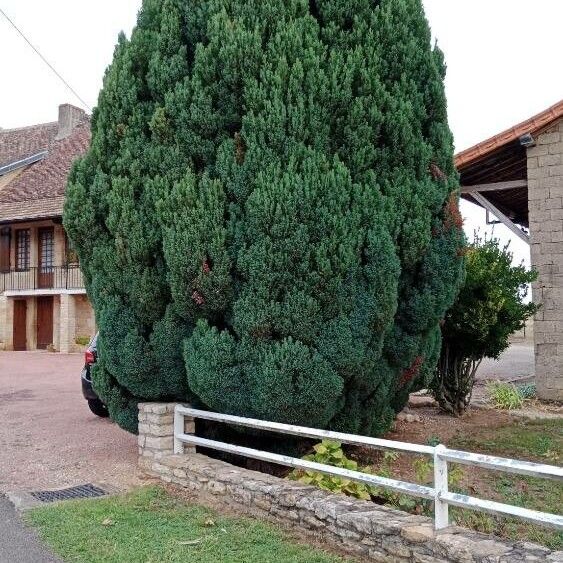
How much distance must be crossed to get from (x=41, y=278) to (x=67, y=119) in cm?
854

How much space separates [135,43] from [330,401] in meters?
3.92

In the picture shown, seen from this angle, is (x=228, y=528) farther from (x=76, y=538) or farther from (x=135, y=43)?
(x=135, y=43)

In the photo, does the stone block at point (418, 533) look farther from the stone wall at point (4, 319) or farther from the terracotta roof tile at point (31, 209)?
the stone wall at point (4, 319)

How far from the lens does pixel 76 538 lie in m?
4.57

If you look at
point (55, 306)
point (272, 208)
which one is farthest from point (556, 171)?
point (55, 306)

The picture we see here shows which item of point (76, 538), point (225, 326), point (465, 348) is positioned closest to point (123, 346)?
point (225, 326)

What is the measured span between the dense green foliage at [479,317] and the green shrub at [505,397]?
888 millimetres

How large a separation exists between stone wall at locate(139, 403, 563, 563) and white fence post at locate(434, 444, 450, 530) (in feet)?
0.20

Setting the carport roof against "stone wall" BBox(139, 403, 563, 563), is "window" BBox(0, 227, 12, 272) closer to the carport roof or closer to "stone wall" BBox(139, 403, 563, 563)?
the carport roof

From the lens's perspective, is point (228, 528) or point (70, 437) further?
point (70, 437)

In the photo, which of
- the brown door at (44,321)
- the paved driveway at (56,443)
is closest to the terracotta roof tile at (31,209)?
the brown door at (44,321)

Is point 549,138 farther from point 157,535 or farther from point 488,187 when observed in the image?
point 157,535

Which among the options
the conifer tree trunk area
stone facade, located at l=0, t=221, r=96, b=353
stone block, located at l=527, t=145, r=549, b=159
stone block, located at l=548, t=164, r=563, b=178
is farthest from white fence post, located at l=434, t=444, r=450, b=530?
stone facade, located at l=0, t=221, r=96, b=353

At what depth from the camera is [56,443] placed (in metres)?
8.11
